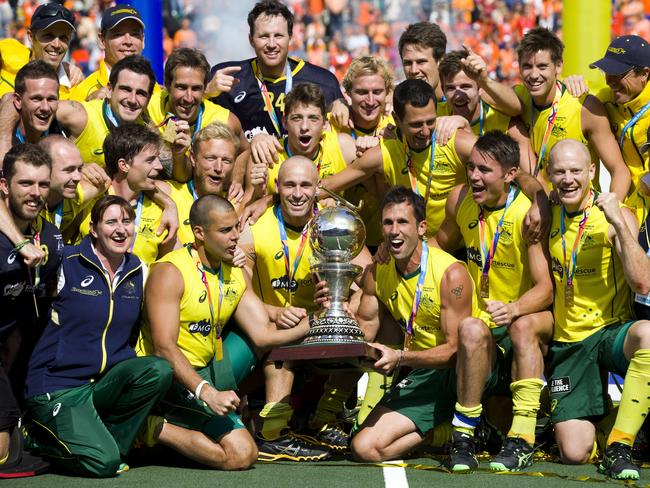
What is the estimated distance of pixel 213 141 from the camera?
7191 mm

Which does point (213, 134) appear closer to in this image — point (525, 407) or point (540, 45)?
point (540, 45)

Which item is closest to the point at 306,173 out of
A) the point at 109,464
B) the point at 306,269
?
the point at 306,269

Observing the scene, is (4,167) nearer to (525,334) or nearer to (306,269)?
(306,269)

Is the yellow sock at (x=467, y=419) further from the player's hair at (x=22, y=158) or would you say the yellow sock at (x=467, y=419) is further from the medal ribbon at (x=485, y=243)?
the player's hair at (x=22, y=158)

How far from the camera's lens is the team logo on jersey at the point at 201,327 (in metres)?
6.51

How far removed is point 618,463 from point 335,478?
1.50 m

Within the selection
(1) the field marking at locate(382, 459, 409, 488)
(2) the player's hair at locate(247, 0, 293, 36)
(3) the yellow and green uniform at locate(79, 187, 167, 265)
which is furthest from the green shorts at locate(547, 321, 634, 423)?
(2) the player's hair at locate(247, 0, 293, 36)

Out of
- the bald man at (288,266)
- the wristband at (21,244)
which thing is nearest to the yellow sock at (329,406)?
the bald man at (288,266)

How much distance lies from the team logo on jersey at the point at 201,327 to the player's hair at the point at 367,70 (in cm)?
219

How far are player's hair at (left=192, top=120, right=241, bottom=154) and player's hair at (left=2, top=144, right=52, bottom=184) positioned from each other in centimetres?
124

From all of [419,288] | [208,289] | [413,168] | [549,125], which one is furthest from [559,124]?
[208,289]

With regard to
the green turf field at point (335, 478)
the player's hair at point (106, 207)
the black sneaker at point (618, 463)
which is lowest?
the green turf field at point (335, 478)

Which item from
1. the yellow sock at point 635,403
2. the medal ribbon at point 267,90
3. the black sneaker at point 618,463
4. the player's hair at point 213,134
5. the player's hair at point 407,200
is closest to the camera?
the black sneaker at point 618,463

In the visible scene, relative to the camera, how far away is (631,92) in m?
7.31
